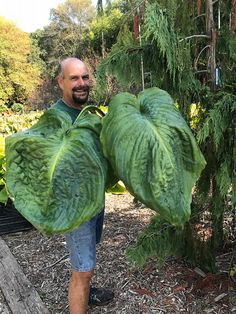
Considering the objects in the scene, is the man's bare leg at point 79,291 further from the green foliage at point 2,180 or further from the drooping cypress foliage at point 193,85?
the green foliage at point 2,180

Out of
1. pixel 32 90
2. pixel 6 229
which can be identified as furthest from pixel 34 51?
pixel 6 229

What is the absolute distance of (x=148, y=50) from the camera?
240 cm

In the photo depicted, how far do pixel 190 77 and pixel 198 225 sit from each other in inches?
43.3

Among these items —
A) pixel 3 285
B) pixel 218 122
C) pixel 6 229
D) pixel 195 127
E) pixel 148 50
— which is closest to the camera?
pixel 218 122

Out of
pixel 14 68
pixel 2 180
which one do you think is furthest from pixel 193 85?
pixel 14 68

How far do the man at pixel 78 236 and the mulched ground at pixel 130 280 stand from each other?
49 cm

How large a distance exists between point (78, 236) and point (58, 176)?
941mm

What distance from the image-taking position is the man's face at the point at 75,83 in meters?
2.40

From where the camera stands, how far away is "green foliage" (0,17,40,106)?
26375 mm

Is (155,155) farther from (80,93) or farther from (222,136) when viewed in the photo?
(80,93)

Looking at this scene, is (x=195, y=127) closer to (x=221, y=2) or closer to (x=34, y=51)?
(x=221, y=2)

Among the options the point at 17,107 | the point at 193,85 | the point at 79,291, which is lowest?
the point at 17,107

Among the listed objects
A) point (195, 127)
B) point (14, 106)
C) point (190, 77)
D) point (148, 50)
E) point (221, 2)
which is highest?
point (221, 2)

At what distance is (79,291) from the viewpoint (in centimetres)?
245
